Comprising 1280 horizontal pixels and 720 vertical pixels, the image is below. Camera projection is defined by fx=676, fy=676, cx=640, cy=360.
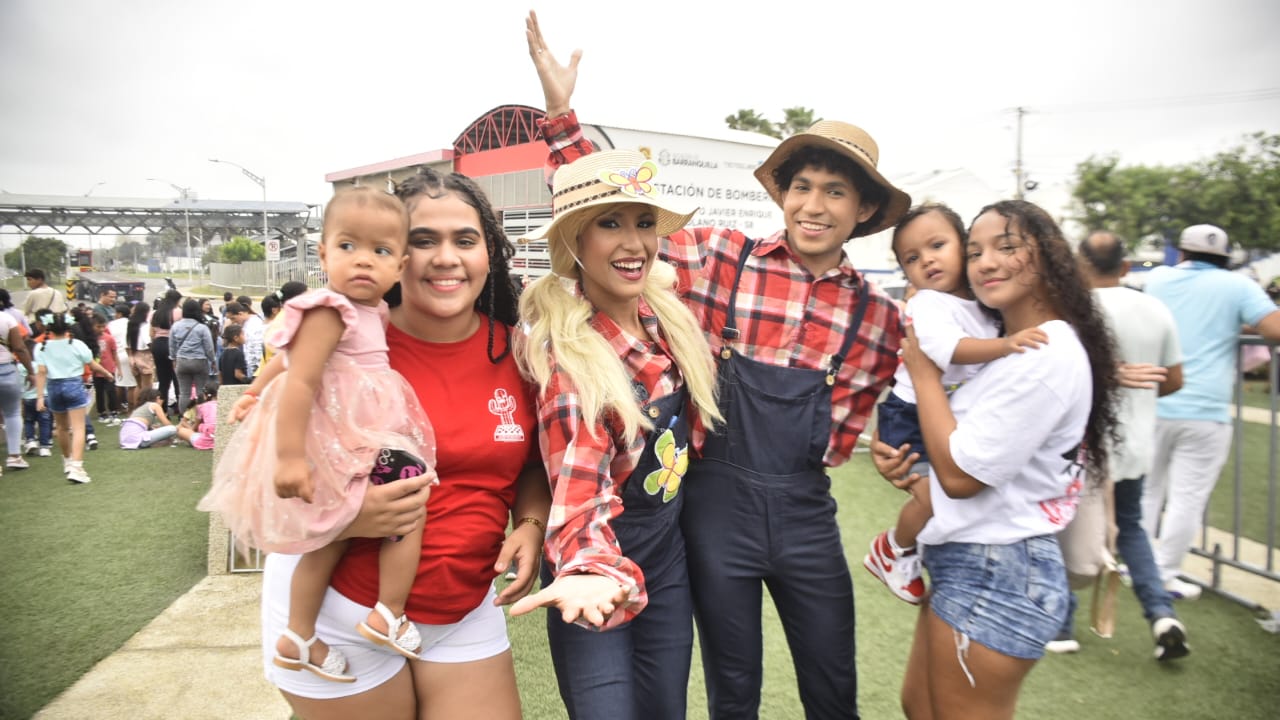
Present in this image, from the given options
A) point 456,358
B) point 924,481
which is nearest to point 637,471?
point 456,358

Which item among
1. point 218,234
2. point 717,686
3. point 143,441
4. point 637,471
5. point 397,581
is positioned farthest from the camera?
point 218,234

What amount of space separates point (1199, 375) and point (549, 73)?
4.10 metres

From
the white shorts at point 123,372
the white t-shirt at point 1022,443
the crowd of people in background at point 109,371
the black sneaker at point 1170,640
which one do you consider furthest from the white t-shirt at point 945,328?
the white shorts at point 123,372

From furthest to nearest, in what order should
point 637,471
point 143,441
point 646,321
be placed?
point 143,441
point 646,321
point 637,471

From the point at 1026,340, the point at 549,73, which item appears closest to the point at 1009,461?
the point at 1026,340

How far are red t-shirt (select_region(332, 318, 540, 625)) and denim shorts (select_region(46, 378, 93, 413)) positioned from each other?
7.64 m

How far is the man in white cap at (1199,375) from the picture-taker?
3.89m

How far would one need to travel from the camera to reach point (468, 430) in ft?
5.91

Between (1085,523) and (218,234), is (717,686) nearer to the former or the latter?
(1085,523)

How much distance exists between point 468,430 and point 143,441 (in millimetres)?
8989

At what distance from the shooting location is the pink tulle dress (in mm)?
1561

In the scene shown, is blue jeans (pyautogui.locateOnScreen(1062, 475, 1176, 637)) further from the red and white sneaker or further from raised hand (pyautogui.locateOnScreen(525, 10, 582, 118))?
raised hand (pyautogui.locateOnScreen(525, 10, 582, 118))

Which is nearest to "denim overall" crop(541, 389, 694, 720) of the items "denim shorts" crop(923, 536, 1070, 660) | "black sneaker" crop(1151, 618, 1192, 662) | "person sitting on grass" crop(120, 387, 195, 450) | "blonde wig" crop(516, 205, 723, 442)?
"blonde wig" crop(516, 205, 723, 442)

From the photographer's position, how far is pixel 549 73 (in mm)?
2271
